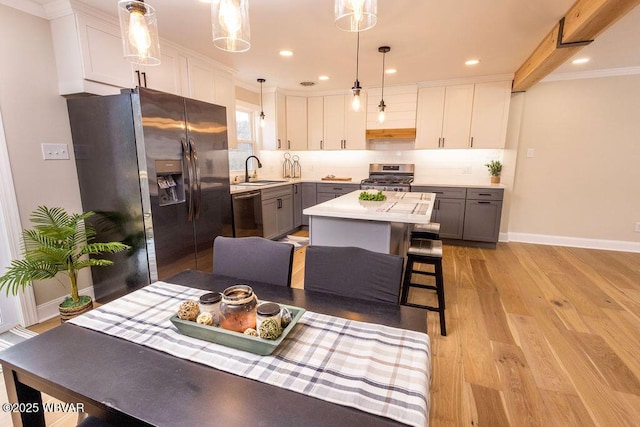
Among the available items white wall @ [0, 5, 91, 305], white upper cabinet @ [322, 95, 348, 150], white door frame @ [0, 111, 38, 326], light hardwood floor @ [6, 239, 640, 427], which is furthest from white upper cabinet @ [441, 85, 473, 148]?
white door frame @ [0, 111, 38, 326]

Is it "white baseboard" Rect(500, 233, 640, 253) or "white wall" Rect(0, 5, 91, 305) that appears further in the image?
"white baseboard" Rect(500, 233, 640, 253)

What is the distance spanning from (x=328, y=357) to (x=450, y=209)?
4.00 metres

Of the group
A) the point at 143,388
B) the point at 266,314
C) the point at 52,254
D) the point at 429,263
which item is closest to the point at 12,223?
the point at 52,254

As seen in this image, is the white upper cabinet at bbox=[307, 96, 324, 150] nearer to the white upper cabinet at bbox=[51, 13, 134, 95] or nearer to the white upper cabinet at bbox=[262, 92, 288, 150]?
the white upper cabinet at bbox=[262, 92, 288, 150]

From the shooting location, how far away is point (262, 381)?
0.75 meters

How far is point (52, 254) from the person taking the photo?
6.72 feet

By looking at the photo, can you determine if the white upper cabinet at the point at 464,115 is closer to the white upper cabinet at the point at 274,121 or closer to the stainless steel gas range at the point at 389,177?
the stainless steel gas range at the point at 389,177

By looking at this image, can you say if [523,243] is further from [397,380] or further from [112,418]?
[112,418]

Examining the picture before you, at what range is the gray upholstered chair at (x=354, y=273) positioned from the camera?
124cm

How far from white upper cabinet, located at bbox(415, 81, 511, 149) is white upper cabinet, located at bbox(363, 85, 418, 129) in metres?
0.11

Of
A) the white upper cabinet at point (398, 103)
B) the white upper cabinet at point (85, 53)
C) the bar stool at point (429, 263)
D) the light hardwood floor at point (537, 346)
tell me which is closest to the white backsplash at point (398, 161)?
the white upper cabinet at point (398, 103)

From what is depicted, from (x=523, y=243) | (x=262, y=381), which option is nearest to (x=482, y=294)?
(x=523, y=243)

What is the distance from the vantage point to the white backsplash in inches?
185

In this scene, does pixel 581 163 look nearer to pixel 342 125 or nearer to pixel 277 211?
pixel 342 125
